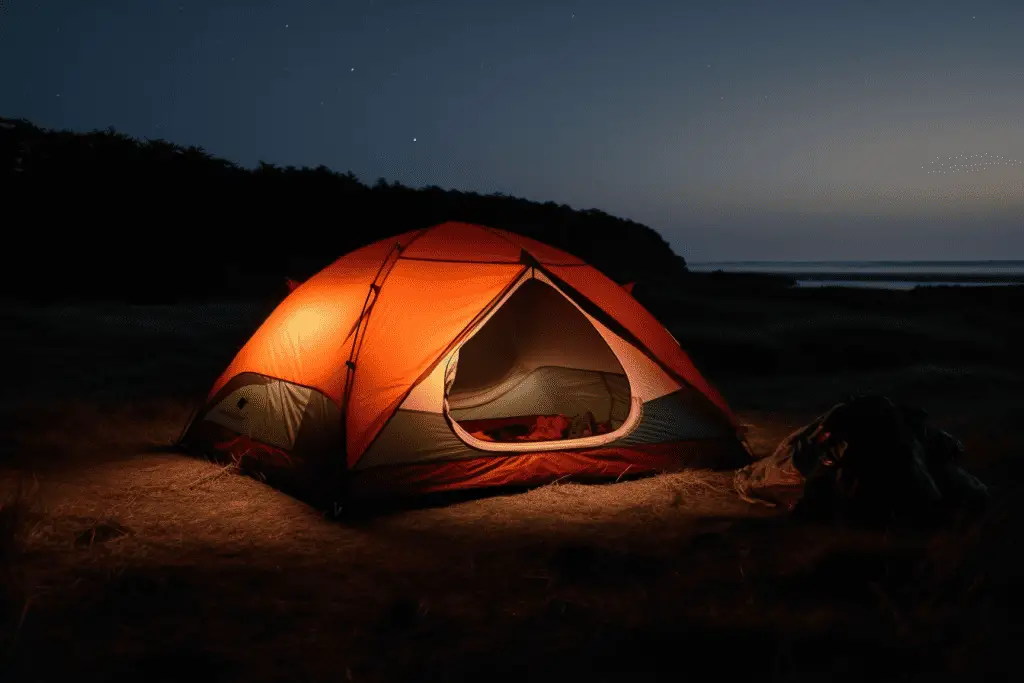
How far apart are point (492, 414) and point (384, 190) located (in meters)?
26.1

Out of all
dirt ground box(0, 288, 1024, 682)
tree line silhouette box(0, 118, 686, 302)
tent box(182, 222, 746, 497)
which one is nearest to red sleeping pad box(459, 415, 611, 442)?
tent box(182, 222, 746, 497)

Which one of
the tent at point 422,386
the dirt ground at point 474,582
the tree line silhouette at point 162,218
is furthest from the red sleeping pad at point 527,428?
the tree line silhouette at point 162,218

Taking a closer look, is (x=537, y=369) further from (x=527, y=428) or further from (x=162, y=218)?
(x=162, y=218)

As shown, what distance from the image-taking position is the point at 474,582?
444 centimetres

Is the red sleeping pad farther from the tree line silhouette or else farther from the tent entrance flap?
the tree line silhouette

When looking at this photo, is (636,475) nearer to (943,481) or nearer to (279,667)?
(943,481)

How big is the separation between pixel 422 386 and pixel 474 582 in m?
2.12

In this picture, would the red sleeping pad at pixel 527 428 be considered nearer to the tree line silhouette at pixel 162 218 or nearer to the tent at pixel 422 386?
the tent at pixel 422 386

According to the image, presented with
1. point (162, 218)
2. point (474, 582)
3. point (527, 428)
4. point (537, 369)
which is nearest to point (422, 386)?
point (474, 582)

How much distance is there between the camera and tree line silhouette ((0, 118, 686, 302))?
19.2m

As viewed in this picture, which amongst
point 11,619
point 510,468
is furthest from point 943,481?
point 11,619

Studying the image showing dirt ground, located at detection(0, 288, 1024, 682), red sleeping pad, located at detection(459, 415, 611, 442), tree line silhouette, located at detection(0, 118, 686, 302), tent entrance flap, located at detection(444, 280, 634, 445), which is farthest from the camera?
tree line silhouette, located at detection(0, 118, 686, 302)

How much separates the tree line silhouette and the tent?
47.7 ft

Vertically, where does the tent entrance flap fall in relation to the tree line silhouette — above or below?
below
